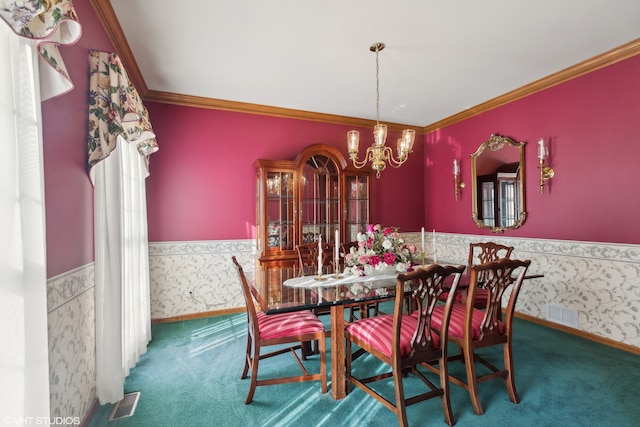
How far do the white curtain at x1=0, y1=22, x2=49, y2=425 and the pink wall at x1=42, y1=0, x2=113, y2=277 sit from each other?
0.30m

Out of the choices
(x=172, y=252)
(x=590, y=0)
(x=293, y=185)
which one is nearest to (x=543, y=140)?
(x=590, y=0)

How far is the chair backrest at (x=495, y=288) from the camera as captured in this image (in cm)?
185

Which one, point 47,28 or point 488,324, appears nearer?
point 47,28

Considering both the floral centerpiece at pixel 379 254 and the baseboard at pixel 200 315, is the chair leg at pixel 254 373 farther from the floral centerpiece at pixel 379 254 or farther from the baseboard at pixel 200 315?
the baseboard at pixel 200 315

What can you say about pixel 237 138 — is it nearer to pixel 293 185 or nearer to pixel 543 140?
pixel 293 185

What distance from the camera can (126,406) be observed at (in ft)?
6.61

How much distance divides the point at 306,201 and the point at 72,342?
103 inches

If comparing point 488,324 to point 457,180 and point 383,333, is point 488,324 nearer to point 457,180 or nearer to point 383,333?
point 383,333

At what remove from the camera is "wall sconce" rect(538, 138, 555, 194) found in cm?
331

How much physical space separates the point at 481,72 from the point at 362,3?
170 cm

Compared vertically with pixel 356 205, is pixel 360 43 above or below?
above

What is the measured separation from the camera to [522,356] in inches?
105

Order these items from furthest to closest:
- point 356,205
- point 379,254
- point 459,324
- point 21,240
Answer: point 356,205, point 379,254, point 459,324, point 21,240

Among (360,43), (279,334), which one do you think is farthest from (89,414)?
(360,43)
